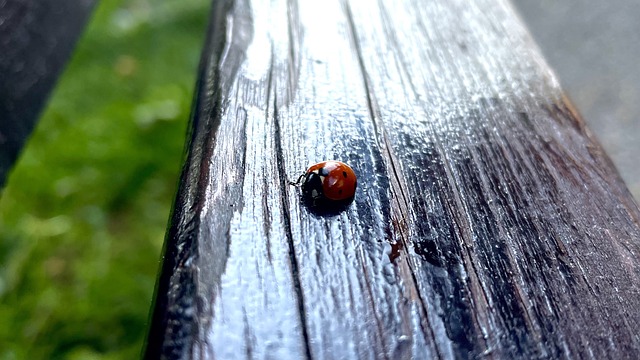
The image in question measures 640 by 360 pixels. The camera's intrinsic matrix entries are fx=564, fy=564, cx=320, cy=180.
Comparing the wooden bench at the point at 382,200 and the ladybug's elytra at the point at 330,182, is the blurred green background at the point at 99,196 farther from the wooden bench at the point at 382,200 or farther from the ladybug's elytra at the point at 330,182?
the ladybug's elytra at the point at 330,182

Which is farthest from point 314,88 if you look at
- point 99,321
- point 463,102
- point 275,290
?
point 99,321

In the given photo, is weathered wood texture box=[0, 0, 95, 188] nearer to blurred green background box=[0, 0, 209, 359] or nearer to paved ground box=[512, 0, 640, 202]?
blurred green background box=[0, 0, 209, 359]

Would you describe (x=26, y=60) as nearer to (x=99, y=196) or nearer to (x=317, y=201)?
(x=317, y=201)

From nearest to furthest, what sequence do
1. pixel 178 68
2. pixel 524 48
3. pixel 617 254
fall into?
1. pixel 617 254
2. pixel 524 48
3. pixel 178 68

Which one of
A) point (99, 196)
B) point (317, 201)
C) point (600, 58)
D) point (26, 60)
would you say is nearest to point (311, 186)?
point (317, 201)

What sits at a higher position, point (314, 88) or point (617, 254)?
point (314, 88)

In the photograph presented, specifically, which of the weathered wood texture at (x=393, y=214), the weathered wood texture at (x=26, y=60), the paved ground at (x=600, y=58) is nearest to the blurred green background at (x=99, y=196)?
the weathered wood texture at (x=26, y=60)

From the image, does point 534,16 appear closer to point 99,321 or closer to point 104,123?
point 104,123

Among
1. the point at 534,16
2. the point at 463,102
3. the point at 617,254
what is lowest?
the point at 617,254

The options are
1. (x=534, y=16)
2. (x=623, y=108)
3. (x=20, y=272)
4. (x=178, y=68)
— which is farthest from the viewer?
(x=178, y=68)
